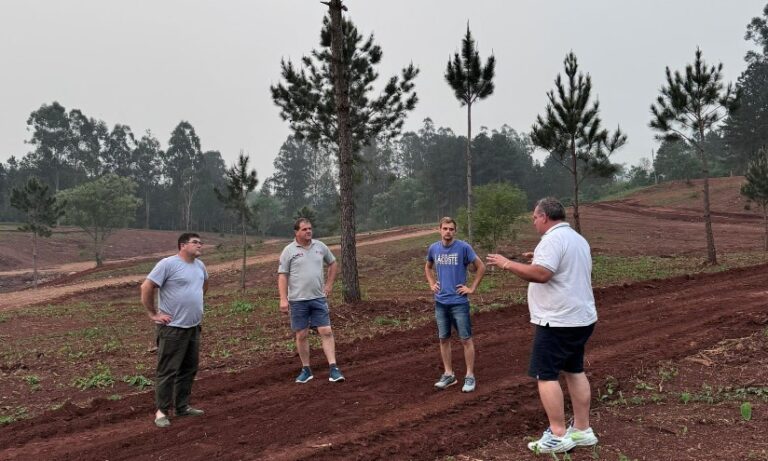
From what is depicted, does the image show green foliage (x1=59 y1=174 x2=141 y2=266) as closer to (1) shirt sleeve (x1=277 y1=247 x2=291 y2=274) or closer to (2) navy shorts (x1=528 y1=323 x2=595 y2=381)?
(1) shirt sleeve (x1=277 y1=247 x2=291 y2=274)

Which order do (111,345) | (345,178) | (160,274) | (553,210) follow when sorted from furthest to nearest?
(345,178), (111,345), (160,274), (553,210)

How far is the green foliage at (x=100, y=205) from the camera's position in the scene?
38125 mm

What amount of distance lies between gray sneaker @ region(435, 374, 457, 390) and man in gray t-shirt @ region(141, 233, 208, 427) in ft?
7.72

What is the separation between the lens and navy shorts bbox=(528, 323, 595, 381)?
12.6 ft

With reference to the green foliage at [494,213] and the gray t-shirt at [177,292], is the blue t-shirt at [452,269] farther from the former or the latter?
the green foliage at [494,213]

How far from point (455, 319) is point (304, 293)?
1.74 metres

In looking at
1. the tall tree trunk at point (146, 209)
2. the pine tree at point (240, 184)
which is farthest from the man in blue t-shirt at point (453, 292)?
the tall tree trunk at point (146, 209)

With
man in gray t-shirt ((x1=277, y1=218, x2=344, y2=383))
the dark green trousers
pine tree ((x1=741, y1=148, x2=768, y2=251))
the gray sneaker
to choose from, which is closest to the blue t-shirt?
the gray sneaker

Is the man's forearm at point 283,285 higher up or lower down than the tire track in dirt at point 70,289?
higher up

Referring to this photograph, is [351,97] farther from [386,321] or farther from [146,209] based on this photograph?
[146,209]

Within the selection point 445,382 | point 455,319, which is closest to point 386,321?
point 445,382

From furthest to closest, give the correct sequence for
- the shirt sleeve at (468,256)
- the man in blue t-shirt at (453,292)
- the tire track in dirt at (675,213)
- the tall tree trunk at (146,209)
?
the tall tree trunk at (146,209)
the tire track in dirt at (675,213)
the shirt sleeve at (468,256)
the man in blue t-shirt at (453,292)

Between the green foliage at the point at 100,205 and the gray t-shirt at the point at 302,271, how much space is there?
36078mm

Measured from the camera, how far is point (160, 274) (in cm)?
508
